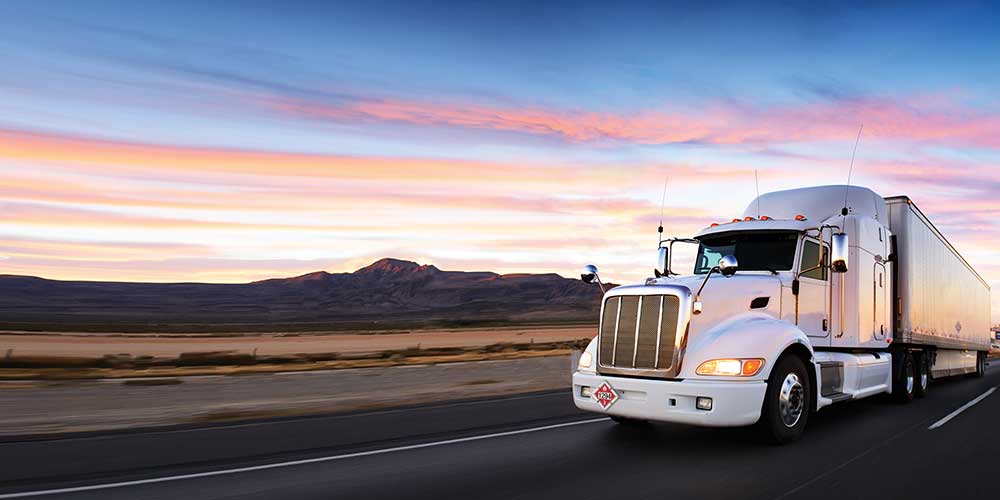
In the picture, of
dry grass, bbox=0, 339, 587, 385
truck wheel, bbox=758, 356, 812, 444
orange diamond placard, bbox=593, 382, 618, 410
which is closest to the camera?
truck wheel, bbox=758, 356, 812, 444

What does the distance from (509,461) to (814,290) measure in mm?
5182

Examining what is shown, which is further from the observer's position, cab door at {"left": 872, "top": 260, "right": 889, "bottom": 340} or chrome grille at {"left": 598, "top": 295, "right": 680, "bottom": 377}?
cab door at {"left": 872, "top": 260, "right": 889, "bottom": 340}

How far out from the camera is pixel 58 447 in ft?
28.1

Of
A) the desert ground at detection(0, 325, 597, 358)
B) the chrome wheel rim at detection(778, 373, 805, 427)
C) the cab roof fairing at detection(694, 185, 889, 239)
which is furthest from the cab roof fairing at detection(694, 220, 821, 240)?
the desert ground at detection(0, 325, 597, 358)

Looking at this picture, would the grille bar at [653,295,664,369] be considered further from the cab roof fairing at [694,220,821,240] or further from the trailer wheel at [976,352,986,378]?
the trailer wheel at [976,352,986,378]

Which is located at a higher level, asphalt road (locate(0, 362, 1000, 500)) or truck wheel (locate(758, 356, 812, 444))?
truck wheel (locate(758, 356, 812, 444))

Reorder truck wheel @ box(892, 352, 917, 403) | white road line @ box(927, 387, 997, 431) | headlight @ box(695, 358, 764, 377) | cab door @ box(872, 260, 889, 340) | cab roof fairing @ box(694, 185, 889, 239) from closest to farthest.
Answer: headlight @ box(695, 358, 764, 377) < white road line @ box(927, 387, 997, 431) < cab roof fairing @ box(694, 185, 889, 239) < cab door @ box(872, 260, 889, 340) < truck wheel @ box(892, 352, 917, 403)

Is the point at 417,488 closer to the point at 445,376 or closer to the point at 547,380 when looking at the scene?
the point at 547,380

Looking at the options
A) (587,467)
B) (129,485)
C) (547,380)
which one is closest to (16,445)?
(129,485)

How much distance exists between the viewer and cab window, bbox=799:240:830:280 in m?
9.69

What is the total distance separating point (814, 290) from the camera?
9734 mm

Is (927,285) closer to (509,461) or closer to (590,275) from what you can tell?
(590,275)

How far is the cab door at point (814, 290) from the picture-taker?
373 inches

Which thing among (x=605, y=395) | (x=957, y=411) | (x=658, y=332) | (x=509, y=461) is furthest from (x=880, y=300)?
(x=509, y=461)
